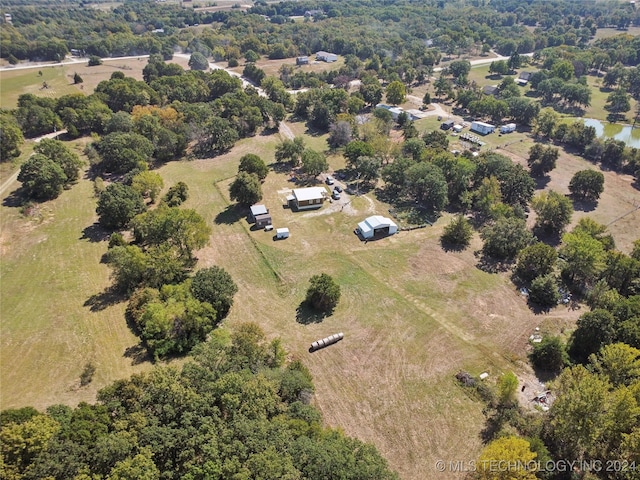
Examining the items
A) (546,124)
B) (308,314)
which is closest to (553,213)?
(308,314)

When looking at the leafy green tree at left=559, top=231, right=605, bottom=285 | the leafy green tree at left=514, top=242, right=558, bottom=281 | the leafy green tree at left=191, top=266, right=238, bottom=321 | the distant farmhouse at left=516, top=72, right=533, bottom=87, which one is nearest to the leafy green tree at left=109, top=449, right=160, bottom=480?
the leafy green tree at left=191, top=266, right=238, bottom=321

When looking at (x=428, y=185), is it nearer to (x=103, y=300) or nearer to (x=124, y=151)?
(x=103, y=300)

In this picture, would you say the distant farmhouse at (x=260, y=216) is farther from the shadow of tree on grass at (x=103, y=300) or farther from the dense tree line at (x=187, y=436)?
the dense tree line at (x=187, y=436)

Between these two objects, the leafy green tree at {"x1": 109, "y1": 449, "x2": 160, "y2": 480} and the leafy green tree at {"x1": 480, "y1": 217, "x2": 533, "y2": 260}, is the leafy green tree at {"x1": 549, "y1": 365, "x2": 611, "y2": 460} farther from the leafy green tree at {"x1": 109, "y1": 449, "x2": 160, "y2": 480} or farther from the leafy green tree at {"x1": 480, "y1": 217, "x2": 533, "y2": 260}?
the leafy green tree at {"x1": 109, "y1": 449, "x2": 160, "y2": 480}

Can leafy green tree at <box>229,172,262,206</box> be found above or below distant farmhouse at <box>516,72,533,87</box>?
above

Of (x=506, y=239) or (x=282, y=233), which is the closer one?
(x=506, y=239)

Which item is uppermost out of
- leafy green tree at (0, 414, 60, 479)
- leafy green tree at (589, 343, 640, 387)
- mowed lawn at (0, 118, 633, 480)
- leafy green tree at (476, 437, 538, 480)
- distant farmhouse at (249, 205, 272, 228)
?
leafy green tree at (0, 414, 60, 479)
